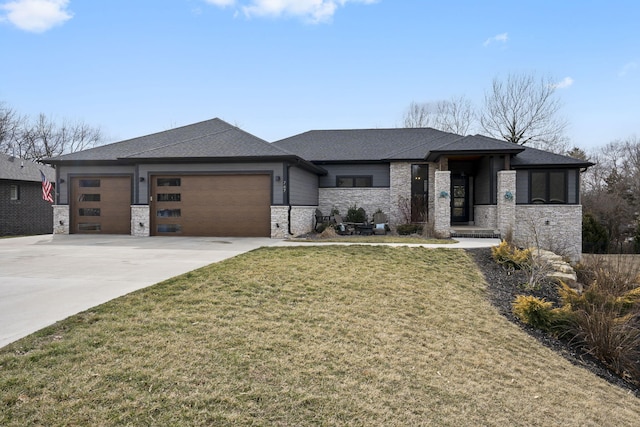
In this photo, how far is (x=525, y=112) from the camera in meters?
26.1

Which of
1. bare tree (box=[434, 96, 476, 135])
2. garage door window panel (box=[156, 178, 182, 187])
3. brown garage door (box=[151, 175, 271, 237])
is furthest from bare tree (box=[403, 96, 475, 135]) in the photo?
garage door window panel (box=[156, 178, 182, 187])

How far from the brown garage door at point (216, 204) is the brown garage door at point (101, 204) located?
5.45 feet

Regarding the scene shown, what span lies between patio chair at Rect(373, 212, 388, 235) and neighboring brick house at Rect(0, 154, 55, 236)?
18.9 m

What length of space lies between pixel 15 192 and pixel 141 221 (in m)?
11.8

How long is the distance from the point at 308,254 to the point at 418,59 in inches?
484

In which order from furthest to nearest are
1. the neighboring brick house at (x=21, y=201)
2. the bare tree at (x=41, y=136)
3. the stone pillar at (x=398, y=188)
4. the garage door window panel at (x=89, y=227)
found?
the bare tree at (x=41, y=136)
the neighboring brick house at (x=21, y=201)
the stone pillar at (x=398, y=188)
the garage door window panel at (x=89, y=227)

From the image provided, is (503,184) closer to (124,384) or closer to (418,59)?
(418,59)

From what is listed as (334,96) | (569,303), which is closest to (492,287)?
(569,303)

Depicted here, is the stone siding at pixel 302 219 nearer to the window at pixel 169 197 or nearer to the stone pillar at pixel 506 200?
the window at pixel 169 197

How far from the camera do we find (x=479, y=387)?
3734 mm

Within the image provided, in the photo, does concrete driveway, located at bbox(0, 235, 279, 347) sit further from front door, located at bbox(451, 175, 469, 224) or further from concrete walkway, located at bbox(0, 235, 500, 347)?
front door, located at bbox(451, 175, 469, 224)

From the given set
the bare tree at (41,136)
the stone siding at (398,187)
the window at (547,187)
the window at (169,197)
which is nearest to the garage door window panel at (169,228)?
the window at (169,197)

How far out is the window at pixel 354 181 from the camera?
17.6 m

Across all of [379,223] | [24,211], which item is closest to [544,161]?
[379,223]
